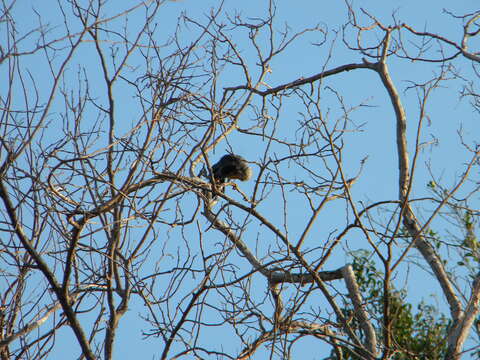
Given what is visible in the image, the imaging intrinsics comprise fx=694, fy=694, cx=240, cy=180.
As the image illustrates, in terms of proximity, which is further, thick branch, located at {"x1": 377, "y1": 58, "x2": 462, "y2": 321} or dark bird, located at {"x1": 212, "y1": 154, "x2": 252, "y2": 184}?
dark bird, located at {"x1": 212, "y1": 154, "x2": 252, "y2": 184}

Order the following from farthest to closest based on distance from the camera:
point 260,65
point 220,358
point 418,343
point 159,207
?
point 418,343, point 260,65, point 220,358, point 159,207

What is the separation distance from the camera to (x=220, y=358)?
3771 mm

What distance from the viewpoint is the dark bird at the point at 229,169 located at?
7590 mm

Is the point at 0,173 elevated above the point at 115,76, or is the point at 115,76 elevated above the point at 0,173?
the point at 115,76

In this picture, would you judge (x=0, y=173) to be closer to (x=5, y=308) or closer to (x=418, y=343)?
(x=5, y=308)

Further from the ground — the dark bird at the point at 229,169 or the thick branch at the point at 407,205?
the dark bird at the point at 229,169

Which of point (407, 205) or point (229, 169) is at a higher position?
point (229, 169)

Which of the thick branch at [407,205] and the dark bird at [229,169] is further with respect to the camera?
the dark bird at [229,169]

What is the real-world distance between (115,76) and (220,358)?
1639mm

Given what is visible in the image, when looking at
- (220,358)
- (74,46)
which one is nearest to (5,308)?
(220,358)

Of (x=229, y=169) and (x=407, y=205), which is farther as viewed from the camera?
(x=229, y=169)

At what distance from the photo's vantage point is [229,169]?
7.62 metres

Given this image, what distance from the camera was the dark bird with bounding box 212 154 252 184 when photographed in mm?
7590

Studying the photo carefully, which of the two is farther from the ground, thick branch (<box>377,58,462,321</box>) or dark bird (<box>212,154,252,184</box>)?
dark bird (<box>212,154,252,184</box>)
